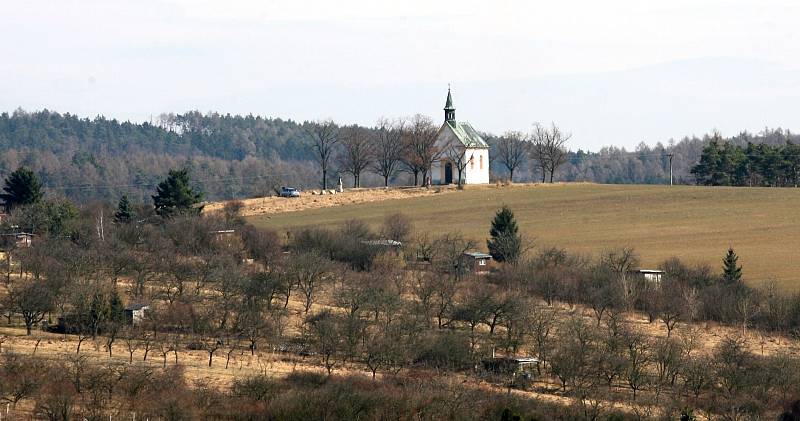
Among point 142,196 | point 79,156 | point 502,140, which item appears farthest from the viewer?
point 79,156

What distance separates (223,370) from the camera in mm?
47500

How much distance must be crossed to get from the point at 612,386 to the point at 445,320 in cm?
1262

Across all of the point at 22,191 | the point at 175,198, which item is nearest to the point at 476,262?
the point at 175,198

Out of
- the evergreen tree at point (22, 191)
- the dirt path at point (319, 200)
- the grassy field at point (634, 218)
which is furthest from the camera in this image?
the dirt path at point (319, 200)

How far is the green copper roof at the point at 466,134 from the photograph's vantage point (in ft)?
385

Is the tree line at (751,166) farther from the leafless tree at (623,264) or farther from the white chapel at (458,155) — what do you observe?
the leafless tree at (623,264)

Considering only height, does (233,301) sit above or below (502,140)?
below

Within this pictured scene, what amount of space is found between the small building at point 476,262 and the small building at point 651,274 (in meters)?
9.04

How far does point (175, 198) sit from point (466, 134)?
38.0 m

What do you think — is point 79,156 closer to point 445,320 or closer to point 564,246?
point 564,246

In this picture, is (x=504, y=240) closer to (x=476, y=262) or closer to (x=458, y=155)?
(x=476, y=262)

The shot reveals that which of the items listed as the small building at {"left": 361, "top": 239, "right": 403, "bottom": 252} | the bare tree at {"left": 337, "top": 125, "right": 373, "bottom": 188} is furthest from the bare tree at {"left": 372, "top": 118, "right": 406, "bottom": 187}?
the small building at {"left": 361, "top": 239, "right": 403, "bottom": 252}

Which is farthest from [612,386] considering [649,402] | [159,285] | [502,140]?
[502,140]

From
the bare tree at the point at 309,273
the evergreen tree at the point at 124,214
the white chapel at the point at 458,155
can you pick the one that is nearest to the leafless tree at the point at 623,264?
the bare tree at the point at 309,273
